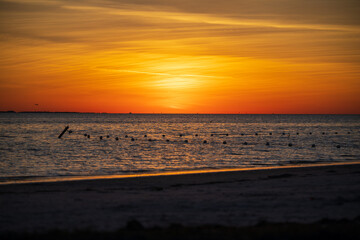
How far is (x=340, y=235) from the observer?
29.1 feet

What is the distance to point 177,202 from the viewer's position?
571 inches

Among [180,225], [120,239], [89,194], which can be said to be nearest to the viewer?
[120,239]

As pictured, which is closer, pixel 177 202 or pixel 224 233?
pixel 224 233

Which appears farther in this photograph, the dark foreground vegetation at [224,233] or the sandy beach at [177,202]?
the sandy beach at [177,202]

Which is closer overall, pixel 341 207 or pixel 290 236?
pixel 290 236

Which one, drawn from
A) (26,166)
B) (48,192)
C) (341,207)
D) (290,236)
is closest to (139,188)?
(48,192)

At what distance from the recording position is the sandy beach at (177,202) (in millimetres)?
11570

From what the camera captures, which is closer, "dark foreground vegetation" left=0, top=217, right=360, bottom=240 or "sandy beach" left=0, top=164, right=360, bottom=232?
"dark foreground vegetation" left=0, top=217, right=360, bottom=240

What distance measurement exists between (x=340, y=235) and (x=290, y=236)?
120 centimetres

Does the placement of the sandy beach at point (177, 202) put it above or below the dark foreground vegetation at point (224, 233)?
below

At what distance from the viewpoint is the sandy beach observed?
11570 mm

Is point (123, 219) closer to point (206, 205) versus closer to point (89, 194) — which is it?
point (206, 205)

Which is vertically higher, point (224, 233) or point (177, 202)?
point (224, 233)

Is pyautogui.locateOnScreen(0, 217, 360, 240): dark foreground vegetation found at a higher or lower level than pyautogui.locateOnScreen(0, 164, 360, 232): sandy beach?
higher
